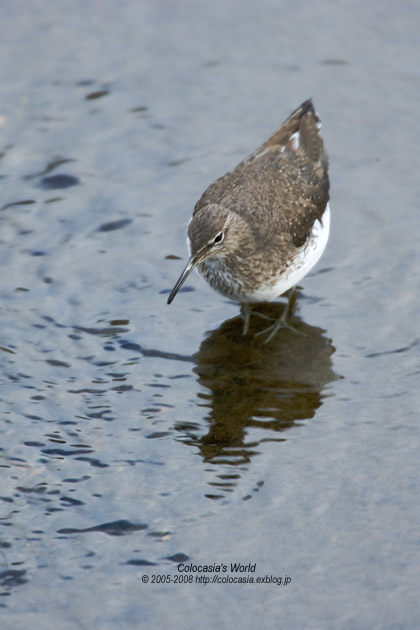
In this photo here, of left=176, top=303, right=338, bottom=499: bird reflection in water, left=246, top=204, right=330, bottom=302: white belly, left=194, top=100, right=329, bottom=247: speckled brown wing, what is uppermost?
left=194, top=100, right=329, bottom=247: speckled brown wing

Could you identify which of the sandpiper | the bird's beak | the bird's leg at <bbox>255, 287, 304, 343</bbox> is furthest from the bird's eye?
the bird's leg at <bbox>255, 287, 304, 343</bbox>

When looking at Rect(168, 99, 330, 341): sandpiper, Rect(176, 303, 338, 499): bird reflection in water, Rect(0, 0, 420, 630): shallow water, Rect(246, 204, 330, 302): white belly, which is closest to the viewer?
Rect(0, 0, 420, 630): shallow water

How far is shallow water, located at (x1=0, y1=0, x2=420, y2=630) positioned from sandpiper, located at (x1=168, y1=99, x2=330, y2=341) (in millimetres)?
495

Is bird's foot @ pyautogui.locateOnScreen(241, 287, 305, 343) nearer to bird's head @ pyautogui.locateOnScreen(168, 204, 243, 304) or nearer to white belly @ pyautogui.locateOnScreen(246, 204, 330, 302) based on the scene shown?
white belly @ pyautogui.locateOnScreen(246, 204, 330, 302)

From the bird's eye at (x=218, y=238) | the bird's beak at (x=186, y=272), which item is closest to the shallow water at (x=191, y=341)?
the bird's beak at (x=186, y=272)

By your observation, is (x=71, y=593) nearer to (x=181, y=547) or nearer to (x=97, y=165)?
(x=181, y=547)

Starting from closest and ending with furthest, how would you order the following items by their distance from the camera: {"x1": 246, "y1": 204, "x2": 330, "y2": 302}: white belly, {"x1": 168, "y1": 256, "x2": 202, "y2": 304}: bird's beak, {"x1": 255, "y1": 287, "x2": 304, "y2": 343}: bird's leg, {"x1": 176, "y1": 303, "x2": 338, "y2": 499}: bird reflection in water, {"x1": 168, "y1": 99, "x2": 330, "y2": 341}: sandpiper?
{"x1": 176, "y1": 303, "x2": 338, "y2": 499}: bird reflection in water → {"x1": 168, "y1": 256, "x2": 202, "y2": 304}: bird's beak → {"x1": 168, "y1": 99, "x2": 330, "y2": 341}: sandpiper → {"x1": 246, "y1": 204, "x2": 330, "y2": 302}: white belly → {"x1": 255, "y1": 287, "x2": 304, "y2": 343}: bird's leg

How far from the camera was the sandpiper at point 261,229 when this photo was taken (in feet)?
24.5

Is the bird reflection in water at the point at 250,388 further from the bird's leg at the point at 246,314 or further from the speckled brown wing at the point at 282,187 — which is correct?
the speckled brown wing at the point at 282,187

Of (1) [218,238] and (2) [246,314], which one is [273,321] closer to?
(2) [246,314]

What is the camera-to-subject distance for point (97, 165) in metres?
9.80

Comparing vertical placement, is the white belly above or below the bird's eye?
below

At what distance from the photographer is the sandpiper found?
7.46m

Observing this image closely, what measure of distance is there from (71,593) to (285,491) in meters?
1.58
